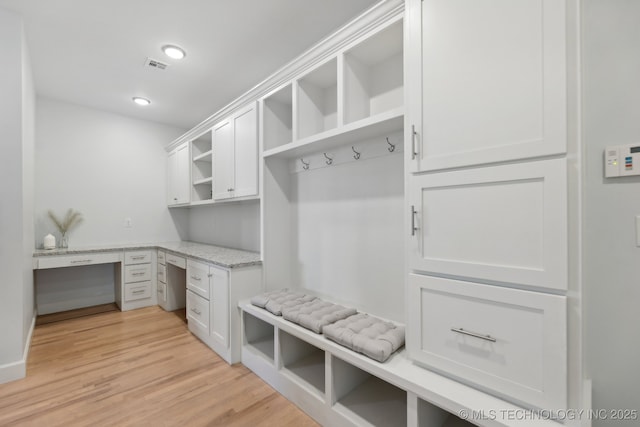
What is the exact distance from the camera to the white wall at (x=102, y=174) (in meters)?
3.50

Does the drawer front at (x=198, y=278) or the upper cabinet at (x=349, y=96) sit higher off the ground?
the upper cabinet at (x=349, y=96)

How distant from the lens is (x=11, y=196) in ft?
6.89

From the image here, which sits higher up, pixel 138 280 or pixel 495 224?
pixel 495 224

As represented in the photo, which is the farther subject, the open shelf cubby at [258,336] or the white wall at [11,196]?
the open shelf cubby at [258,336]

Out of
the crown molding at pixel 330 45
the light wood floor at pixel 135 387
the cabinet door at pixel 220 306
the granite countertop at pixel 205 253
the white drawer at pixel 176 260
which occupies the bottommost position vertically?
the light wood floor at pixel 135 387

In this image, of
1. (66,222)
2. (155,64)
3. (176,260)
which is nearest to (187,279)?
(176,260)

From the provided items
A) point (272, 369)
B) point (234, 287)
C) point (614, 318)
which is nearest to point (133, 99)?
point (234, 287)

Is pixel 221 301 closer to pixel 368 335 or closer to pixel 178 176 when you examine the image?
pixel 368 335

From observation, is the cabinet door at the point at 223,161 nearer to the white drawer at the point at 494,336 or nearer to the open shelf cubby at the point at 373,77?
the open shelf cubby at the point at 373,77

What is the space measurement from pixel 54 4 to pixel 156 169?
259cm

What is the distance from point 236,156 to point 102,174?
2.37m

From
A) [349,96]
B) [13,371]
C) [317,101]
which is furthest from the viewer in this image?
[317,101]

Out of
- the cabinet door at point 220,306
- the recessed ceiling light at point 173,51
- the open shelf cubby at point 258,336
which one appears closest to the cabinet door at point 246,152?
the recessed ceiling light at point 173,51

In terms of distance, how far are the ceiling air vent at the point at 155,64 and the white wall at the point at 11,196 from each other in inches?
31.9
